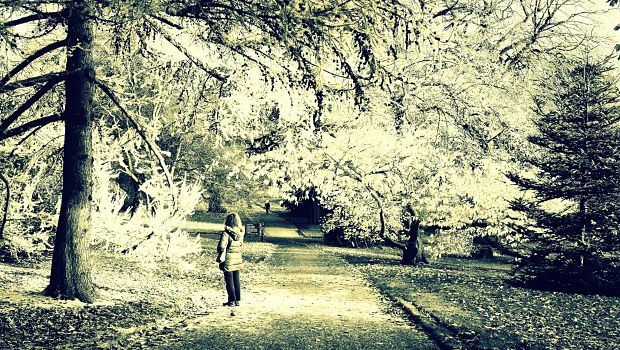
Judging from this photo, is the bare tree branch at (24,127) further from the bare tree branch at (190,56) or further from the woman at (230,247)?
the woman at (230,247)

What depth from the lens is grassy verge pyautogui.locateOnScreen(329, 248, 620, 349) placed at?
29.7 ft

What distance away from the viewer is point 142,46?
11.4 m

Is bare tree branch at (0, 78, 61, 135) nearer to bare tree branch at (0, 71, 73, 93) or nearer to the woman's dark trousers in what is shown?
bare tree branch at (0, 71, 73, 93)

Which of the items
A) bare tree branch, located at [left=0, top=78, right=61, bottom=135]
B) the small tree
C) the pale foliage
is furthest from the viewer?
the small tree

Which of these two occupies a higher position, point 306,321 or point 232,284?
point 232,284

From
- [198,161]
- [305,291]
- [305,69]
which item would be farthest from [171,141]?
[305,69]

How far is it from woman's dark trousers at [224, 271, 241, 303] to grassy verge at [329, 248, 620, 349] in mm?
3338

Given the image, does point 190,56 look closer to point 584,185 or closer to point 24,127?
point 24,127

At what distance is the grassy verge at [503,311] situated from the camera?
904cm

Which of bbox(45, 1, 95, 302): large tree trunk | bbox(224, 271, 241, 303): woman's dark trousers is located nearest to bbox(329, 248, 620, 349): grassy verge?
bbox(224, 271, 241, 303): woman's dark trousers

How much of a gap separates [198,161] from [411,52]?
69.5 ft

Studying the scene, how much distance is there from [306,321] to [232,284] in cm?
170

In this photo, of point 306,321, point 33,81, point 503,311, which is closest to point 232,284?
point 306,321

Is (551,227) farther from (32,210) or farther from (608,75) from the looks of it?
(32,210)
